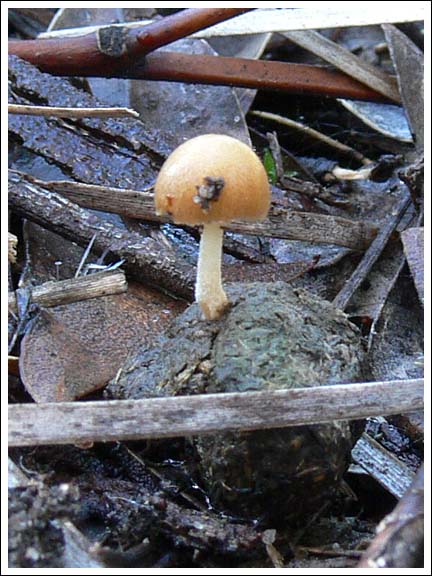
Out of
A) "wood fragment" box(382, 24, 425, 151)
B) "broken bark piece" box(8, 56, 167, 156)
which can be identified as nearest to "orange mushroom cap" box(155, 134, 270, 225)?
"broken bark piece" box(8, 56, 167, 156)

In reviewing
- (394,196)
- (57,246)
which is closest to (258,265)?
(57,246)

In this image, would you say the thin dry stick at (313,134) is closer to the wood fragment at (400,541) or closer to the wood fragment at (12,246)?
the wood fragment at (12,246)

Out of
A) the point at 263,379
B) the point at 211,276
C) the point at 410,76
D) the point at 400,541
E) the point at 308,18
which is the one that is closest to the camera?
the point at 400,541

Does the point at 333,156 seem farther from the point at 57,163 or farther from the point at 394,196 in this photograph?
the point at 57,163

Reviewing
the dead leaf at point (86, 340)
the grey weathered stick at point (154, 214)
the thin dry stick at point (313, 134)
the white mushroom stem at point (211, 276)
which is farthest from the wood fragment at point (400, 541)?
the thin dry stick at point (313, 134)

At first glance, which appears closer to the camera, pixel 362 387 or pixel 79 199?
pixel 362 387

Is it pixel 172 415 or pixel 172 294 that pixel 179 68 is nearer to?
pixel 172 294

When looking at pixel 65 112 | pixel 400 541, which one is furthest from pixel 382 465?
pixel 65 112
